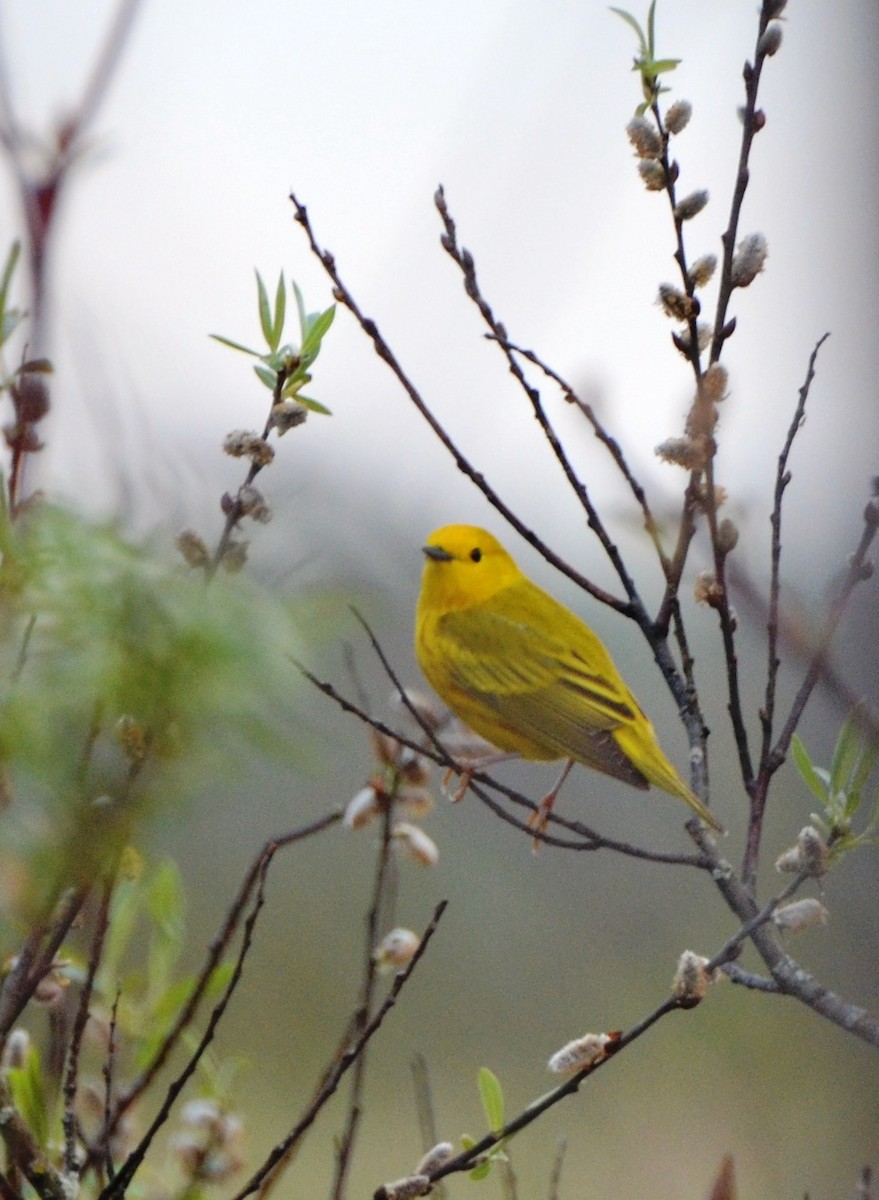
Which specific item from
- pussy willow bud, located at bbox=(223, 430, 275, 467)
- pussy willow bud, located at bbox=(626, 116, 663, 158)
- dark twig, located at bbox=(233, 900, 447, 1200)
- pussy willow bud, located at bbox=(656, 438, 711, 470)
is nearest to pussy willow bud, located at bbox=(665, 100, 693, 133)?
pussy willow bud, located at bbox=(626, 116, 663, 158)

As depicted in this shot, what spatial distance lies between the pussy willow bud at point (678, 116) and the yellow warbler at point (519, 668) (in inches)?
14.9

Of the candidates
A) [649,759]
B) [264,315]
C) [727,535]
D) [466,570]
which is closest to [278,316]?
[264,315]

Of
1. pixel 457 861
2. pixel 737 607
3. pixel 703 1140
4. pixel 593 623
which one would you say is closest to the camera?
pixel 737 607

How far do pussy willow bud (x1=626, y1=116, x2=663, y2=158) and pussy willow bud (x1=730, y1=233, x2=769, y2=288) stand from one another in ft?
0.20

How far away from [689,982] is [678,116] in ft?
1.18

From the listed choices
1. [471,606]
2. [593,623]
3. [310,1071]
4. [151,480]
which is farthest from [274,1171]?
[310,1071]

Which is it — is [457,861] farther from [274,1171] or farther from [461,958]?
[274,1171]

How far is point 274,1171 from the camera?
0.56 metres

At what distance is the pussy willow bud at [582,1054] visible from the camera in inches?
19.8

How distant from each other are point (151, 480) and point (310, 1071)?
1659 millimetres

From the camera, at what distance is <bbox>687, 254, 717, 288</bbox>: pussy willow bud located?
1.95ft

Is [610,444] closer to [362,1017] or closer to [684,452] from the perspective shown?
[684,452]

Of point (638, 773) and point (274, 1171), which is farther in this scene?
point (638, 773)

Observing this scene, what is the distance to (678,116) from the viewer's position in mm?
582
